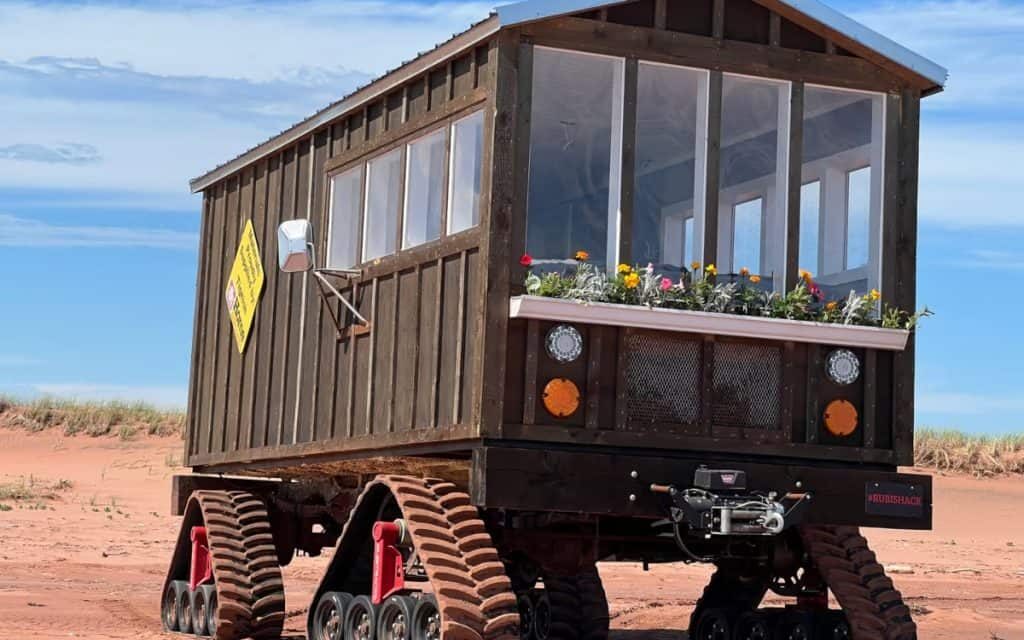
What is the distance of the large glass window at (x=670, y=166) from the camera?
1227cm

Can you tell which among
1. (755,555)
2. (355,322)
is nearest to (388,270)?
(355,322)

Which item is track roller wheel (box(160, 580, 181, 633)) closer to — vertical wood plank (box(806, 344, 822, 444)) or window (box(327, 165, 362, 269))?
window (box(327, 165, 362, 269))

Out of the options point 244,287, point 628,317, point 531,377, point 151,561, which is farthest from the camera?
point 151,561

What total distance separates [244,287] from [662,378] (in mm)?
5852

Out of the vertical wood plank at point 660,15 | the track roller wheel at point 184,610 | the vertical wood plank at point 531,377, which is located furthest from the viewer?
the track roller wheel at point 184,610

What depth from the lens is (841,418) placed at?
12375mm

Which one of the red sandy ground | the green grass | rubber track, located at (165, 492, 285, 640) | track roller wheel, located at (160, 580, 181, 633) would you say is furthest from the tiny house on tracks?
the green grass

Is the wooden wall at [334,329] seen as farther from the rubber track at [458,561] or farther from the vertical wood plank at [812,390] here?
the vertical wood plank at [812,390]

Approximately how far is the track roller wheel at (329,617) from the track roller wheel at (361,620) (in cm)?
7

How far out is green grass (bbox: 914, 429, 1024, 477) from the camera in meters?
38.2

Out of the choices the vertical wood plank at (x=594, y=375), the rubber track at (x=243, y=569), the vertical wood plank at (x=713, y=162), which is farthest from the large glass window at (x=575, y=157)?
the rubber track at (x=243, y=569)

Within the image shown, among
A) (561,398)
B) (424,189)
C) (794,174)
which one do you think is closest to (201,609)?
(424,189)

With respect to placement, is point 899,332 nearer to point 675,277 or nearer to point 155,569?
point 675,277

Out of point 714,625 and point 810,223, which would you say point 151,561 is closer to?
point 714,625
